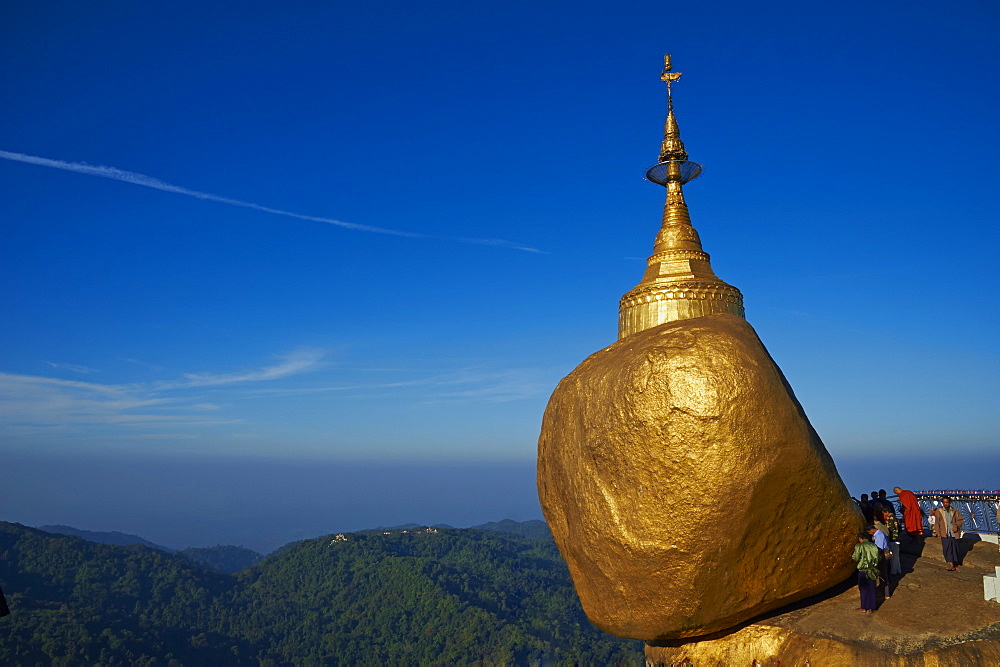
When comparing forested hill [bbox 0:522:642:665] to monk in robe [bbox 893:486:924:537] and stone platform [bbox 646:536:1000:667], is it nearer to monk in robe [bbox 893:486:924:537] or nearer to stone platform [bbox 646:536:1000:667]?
monk in robe [bbox 893:486:924:537]

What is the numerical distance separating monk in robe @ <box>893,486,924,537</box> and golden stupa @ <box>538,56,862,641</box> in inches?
130

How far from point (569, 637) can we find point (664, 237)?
276ft

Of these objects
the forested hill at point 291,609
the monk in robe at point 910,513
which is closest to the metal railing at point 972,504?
the monk in robe at point 910,513

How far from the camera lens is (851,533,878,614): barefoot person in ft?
27.8

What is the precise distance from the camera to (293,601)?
10750 cm

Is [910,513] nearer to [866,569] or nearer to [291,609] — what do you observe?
[866,569]

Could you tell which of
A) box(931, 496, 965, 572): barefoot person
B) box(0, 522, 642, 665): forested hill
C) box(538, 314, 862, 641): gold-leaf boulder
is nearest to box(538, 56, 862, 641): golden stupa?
box(538, 314, 862, 641): gold-leaf boulder

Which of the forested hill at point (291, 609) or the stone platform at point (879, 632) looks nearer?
the stone platform at point (879, 632)

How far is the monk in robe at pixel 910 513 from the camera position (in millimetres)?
11438

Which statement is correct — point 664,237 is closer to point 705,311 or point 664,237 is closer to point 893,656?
point 705,311

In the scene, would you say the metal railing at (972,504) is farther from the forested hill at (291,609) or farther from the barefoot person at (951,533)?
the forested hill at (291,609)

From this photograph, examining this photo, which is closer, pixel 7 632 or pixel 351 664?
pixel 7 632

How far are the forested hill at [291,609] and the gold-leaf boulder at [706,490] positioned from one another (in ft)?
222

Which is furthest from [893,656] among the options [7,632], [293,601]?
[293,601]
